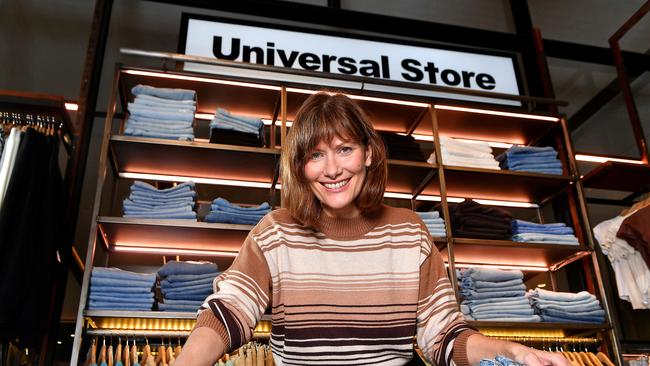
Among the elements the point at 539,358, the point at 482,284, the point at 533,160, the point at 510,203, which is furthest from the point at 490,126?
the point at 539,358

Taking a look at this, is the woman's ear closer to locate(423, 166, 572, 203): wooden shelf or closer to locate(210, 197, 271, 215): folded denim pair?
locate(210, 197, 271, 215): folded denim pair

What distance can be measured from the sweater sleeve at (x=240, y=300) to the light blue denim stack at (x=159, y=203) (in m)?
1.64

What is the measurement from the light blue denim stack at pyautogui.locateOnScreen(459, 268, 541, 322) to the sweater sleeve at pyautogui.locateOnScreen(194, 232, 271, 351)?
1973 mm

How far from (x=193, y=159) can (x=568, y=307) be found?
2107 millimetres

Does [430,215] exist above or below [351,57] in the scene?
below

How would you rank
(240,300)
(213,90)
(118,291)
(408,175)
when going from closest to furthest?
(240,300), (118,291), (213,90), (408,175)

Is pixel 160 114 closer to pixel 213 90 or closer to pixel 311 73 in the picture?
pixel 213 90

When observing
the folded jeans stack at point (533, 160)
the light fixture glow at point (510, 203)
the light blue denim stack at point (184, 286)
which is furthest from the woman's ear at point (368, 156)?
the light fixture glow at point (510, 203)

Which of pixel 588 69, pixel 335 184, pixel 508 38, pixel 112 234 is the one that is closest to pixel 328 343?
pixel 335 184

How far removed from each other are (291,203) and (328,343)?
0.31 m

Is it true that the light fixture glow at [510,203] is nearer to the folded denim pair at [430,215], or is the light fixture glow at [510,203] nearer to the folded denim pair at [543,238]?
the folded denim pair at [543,238]

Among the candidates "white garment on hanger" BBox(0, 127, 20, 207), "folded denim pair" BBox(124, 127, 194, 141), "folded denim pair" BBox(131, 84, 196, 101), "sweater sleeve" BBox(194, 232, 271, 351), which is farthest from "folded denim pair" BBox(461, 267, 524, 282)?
"white garment on hanger" BBox(0, 127, 20, 207)

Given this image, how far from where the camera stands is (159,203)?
9.15ft

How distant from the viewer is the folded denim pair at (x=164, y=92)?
2959mm
